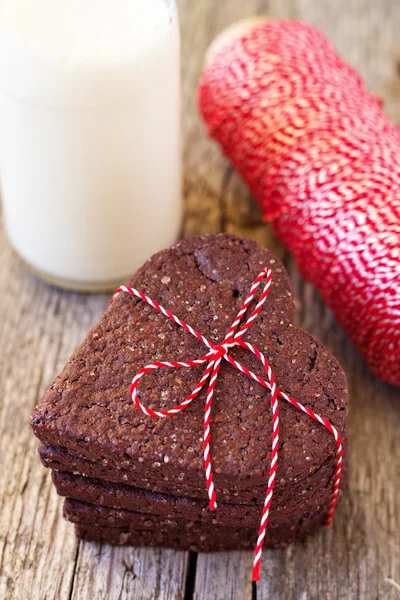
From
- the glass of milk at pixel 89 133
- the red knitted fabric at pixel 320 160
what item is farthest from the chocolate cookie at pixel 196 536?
the glass of milk at pixel 89 133

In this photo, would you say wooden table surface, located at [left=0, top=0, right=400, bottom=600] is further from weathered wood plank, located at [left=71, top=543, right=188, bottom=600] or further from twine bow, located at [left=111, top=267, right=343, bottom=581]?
twine bow, located at [left=111, top=267, right=343, bottom=581]

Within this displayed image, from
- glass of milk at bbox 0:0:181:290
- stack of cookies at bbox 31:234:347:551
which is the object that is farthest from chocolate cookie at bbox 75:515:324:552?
glass of milk at bbox 0:0:181:290

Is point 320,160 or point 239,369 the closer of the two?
point 239,369

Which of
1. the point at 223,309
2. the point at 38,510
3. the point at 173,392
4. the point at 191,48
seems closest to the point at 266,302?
the point at 223,309

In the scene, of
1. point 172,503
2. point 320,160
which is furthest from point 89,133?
point 172,503

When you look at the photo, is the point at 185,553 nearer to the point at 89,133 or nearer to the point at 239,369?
the point at 239,369
